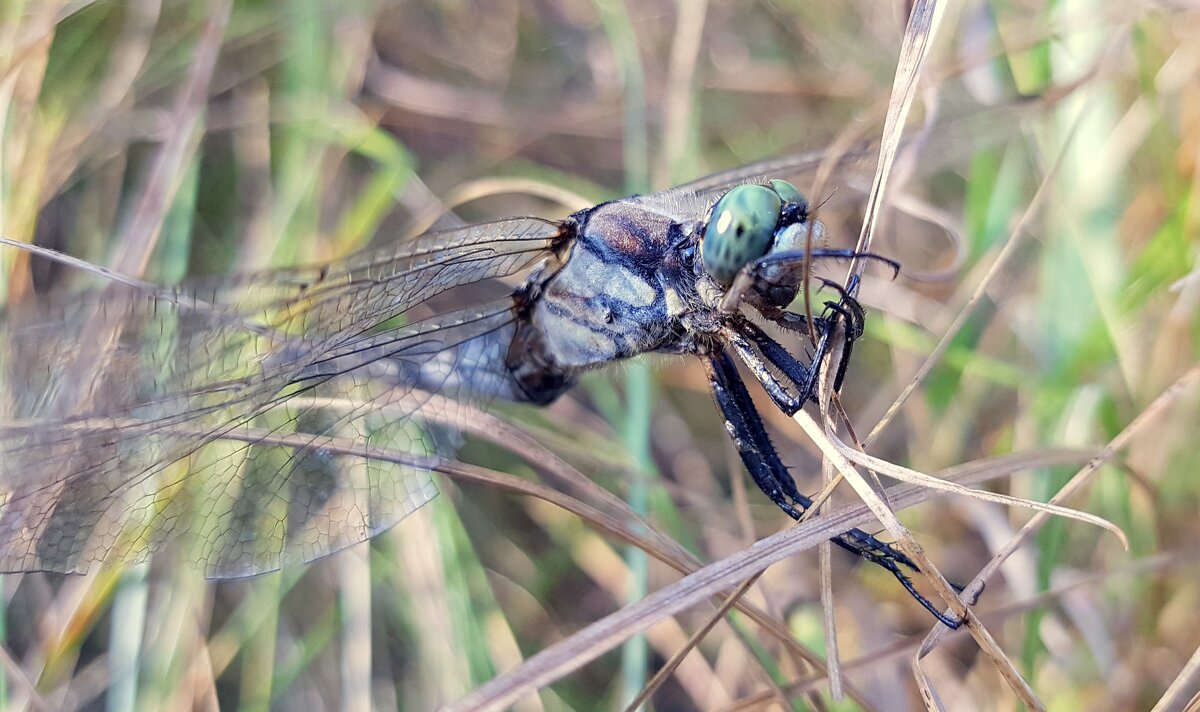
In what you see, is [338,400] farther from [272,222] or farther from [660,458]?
[660,458]

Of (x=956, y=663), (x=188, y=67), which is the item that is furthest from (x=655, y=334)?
(x=188, y=67)

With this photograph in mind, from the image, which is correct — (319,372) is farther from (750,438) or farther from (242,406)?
(750,438)

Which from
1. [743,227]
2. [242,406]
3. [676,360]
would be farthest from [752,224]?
[242,406]

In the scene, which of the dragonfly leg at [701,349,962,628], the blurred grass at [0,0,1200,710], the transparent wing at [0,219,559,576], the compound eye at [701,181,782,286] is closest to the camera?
the compound eye at [701,181,782,286]

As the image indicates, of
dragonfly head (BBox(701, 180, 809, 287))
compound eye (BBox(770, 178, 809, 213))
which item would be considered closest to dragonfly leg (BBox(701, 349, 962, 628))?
dragonfly head (BBox(701, 180, 809, 287))

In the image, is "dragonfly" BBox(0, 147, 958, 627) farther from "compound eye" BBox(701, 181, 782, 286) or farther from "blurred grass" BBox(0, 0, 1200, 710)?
"blurred grass" BBox(0, 0, 1200, 710)

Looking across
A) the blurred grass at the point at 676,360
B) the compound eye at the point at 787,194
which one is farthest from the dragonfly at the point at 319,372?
the blurred grass at the point at 676,360

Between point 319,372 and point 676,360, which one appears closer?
point 319,372
